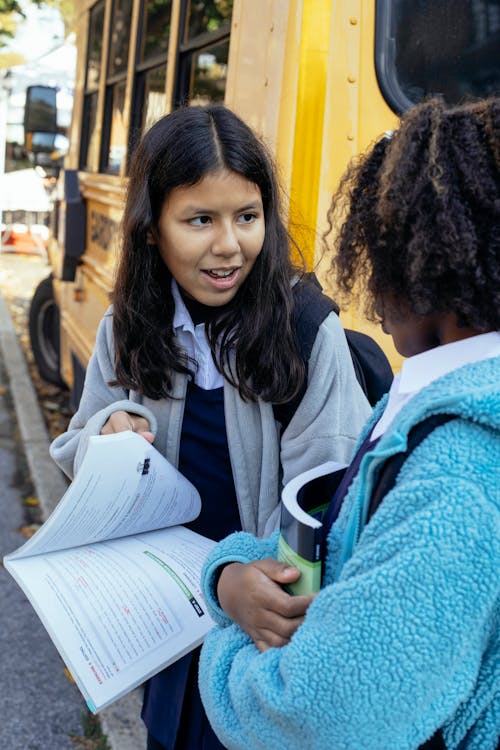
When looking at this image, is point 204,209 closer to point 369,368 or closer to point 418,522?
point 369,368

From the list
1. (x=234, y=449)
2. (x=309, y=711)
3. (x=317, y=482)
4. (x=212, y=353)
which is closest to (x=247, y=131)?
(x=212, y=353)

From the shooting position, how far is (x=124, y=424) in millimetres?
1537

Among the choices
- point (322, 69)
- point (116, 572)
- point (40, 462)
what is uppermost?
point (322, 69)

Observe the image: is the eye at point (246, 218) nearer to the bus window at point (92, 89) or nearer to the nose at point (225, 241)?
the nose at point (225, 241)

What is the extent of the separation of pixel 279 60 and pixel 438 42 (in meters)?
0.44

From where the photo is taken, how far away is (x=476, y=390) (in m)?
0.84

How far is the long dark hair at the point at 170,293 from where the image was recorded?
1.49 meters

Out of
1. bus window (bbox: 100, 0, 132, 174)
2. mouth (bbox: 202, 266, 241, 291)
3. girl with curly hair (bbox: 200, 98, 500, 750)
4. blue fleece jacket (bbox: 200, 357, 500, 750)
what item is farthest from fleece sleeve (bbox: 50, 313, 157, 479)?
bus window (bbox: 100, 0, 132, 174)

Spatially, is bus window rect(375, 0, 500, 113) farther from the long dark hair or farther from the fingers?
the fingers

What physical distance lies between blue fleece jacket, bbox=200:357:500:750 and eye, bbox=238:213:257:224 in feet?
2.33

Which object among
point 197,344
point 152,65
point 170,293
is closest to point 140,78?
point 152,65

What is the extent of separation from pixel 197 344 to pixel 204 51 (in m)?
1.47

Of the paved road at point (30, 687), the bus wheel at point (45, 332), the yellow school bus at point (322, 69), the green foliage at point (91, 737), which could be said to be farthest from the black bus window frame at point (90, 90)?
the green foliage at point (91, 737)

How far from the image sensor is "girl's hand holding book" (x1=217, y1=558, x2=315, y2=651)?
983 mm
